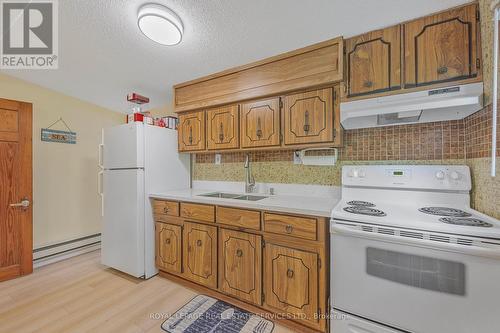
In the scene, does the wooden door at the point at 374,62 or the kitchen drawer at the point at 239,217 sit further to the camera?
the kitchen drawer at the point at 239,217

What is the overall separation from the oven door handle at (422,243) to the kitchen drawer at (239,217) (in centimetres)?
60

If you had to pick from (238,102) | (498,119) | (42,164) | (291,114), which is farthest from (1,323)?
(498,119)

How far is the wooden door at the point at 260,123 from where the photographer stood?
1984 millimetres

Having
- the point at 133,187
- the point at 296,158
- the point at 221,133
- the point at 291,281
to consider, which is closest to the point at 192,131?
the point at 221,133

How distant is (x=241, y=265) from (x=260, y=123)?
1276mm

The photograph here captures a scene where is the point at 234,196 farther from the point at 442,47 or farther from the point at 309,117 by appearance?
the point at 442,47

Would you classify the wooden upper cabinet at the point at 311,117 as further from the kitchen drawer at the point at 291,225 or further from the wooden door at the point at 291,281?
the wooden door at the point at 291,281

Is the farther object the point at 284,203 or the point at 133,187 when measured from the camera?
the point at 133,187

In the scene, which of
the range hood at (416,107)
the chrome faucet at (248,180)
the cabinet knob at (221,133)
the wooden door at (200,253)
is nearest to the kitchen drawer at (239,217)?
the wooden door at (200,253)

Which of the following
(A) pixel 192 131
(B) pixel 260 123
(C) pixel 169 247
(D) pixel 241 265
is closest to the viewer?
(D) pixel 241 265

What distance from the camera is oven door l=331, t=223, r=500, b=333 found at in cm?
100

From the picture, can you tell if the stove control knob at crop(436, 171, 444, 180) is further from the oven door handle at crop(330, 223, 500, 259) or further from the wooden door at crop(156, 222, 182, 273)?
the wooden door at crop(156, 222, 182, 273)

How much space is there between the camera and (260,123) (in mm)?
2062

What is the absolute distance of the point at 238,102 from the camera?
86.7 inches
